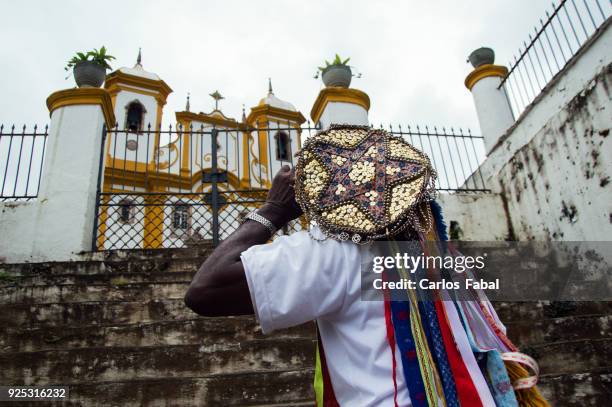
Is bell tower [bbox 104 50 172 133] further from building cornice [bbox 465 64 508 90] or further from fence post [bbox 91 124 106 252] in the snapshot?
building cornice [bbox 465 64 508 90]

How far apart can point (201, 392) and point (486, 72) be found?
6.96m

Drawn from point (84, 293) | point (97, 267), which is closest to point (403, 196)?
point (84, 293)

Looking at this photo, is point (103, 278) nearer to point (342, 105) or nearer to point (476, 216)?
point (342, 105)

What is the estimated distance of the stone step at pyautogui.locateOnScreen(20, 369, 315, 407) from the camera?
249cm

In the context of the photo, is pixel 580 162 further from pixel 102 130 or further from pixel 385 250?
pixel 102 130

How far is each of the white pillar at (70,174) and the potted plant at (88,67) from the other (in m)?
0.36

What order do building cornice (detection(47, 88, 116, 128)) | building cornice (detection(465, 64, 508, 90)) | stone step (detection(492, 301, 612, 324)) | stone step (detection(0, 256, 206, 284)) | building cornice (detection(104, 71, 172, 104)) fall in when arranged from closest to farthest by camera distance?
stone step (detection(492, 301, 612, 324)), stone step (detection(0, 256, 206, 284)), building cornice (detection(47, 88, 116, 128)), building cornice (detection(465, 64, 508, 90)), building cornice (detection(104, 71, 172, 104))

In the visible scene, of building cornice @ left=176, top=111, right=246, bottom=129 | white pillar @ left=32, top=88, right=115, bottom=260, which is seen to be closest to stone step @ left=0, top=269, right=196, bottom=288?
white pillar @ left=32, top=88, right=115, bottom=260

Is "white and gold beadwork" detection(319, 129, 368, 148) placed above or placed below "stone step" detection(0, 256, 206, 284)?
below

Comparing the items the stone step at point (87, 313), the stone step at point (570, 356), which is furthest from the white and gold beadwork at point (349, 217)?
the stone step at point (87, 313)

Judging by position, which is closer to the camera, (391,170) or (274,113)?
(391,170)

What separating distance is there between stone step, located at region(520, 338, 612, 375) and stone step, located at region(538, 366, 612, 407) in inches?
9.3

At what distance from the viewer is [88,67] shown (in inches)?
267

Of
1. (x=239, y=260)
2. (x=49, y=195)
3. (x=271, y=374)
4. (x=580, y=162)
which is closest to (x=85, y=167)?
(x=49, y=195)
